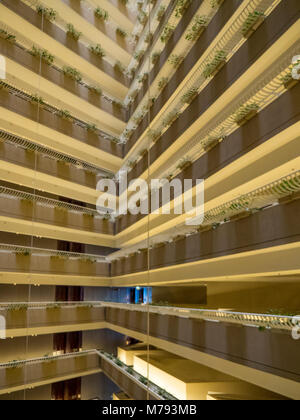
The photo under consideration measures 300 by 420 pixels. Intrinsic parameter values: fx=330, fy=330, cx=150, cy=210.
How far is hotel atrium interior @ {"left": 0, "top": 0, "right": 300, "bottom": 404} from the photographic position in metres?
7.30

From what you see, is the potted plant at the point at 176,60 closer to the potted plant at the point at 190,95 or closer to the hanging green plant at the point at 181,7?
the hanging green plant at the point at 181,7

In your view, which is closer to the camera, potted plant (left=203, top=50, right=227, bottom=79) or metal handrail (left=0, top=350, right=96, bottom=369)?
potted plant (left=203, top=50, right=227, bottom=79)

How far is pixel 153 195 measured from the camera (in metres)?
13.4

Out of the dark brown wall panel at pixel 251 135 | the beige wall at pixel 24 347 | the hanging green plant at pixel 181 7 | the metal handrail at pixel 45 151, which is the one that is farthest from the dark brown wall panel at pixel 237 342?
the hanging green plant at pixel 181 7

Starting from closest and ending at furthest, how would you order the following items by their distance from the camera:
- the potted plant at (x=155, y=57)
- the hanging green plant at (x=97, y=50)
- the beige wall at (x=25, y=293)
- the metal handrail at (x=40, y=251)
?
the metal handrail at (x=40, y=251) → the potted plant at (x=155, y=57) → the beige wall at (x=25, y=293) → the hanging green plant at (x=97, y=50)

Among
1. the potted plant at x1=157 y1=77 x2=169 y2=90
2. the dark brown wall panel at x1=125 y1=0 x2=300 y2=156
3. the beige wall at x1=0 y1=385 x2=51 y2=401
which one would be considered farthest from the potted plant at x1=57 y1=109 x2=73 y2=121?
the beige wall at x1=0 y1=385 x2=51 y2=401

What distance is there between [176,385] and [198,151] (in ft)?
23.7

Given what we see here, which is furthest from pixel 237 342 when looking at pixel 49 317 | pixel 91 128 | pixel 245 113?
pixel 91 128

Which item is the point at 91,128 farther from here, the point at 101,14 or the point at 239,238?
the point at 239,238

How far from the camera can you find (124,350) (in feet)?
50.6

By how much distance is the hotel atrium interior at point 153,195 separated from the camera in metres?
7.30

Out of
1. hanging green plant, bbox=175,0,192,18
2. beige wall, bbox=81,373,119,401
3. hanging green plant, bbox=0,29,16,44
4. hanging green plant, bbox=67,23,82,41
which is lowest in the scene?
beige wall, bbox=81,373,119,401

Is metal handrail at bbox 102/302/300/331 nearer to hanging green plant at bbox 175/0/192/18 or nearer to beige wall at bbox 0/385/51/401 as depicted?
beige wall at bbox 0/385/51/401

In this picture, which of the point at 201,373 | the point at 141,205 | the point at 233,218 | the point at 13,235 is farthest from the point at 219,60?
the point at 13,235
